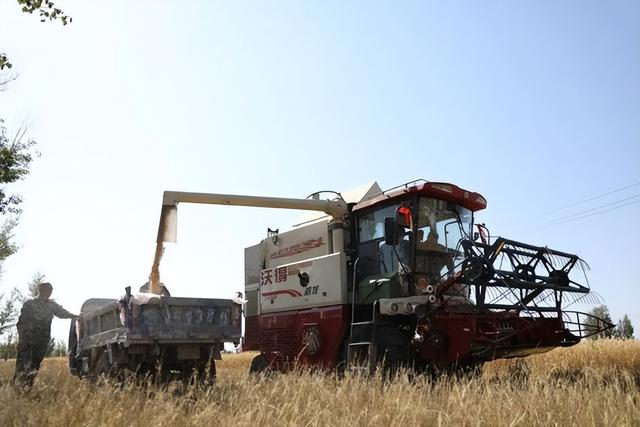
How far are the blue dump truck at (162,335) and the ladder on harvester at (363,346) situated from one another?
1.76 meters

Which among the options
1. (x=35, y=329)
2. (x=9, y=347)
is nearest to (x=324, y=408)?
(x=35, y=329)

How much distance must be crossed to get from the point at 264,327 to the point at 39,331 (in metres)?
4.18

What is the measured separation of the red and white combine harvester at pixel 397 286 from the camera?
866 cm

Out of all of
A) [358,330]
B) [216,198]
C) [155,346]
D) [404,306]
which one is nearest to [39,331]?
[155,346]

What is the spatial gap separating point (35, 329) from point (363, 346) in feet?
16.4

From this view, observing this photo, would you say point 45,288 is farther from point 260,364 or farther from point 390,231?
point 390,231

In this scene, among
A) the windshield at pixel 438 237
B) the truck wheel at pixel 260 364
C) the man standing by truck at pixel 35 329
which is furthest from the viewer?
the truck wheel at pixel 260 364

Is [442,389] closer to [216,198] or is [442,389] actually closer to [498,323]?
[498,323]

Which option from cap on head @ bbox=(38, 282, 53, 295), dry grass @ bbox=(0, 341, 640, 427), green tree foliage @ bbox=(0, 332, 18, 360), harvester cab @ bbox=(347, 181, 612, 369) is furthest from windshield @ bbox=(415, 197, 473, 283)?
green tree foliage @ bbox=(0, 332, 18, 360)

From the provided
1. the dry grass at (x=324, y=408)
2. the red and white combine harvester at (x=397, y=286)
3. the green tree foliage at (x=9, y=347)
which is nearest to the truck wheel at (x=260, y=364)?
the red and white combine harvester at (x=397, y=286)

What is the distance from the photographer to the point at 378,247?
10.1 meters

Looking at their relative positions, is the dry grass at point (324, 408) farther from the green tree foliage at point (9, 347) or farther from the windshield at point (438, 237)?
the green tree foliage at point (9, 347)

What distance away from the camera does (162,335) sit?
8211 mm

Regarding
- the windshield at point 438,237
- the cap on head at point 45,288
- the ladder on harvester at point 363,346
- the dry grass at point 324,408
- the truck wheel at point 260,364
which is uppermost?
the windshield at point 438,237
